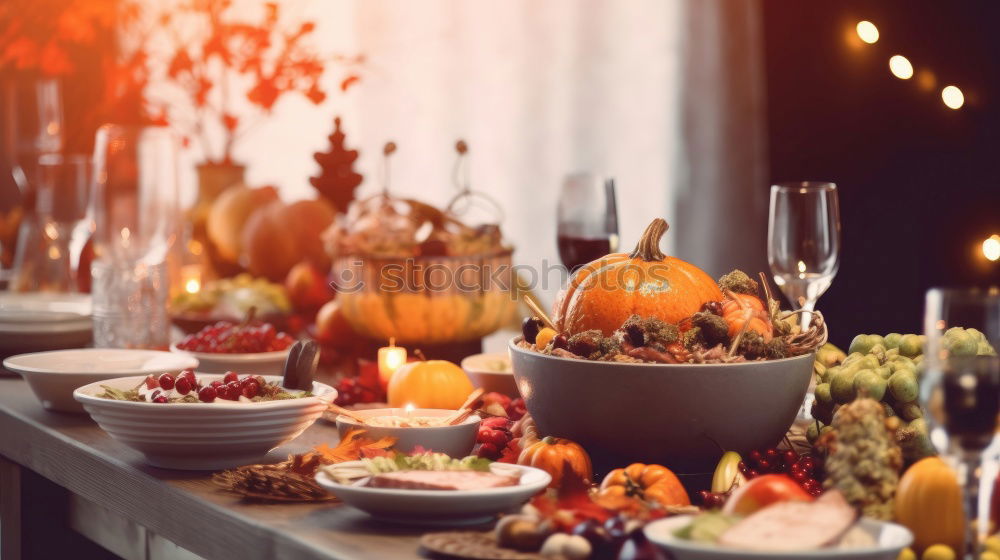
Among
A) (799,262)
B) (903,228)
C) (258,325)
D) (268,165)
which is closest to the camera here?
(799,262)

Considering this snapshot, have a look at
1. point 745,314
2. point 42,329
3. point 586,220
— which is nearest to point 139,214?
point 42,329

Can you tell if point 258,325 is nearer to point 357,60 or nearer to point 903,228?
point 357,60

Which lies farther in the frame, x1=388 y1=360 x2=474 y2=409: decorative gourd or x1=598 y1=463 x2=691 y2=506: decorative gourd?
x1=388 y1=360 x2=474 y2=409: decorative gourd

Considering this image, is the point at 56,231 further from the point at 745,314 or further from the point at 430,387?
the point at 745,314

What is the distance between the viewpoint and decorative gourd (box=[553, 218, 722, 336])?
1.19 meters

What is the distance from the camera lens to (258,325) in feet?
6.44

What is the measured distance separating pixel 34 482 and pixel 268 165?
158 inches

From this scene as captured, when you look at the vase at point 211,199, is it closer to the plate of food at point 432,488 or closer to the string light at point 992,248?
the string light at point 992,248

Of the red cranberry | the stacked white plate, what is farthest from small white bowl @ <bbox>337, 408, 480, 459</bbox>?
the stacked white plate

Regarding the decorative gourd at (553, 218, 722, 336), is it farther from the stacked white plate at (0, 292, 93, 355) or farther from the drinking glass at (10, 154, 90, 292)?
the drinking glass at (10, 154, 90, 292)

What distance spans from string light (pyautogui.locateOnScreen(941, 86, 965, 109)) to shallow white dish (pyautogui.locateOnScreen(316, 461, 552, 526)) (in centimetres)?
230

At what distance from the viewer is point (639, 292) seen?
3.92ft

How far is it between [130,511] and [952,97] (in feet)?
7.90

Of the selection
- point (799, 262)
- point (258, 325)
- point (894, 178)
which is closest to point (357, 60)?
point (258, 325)
